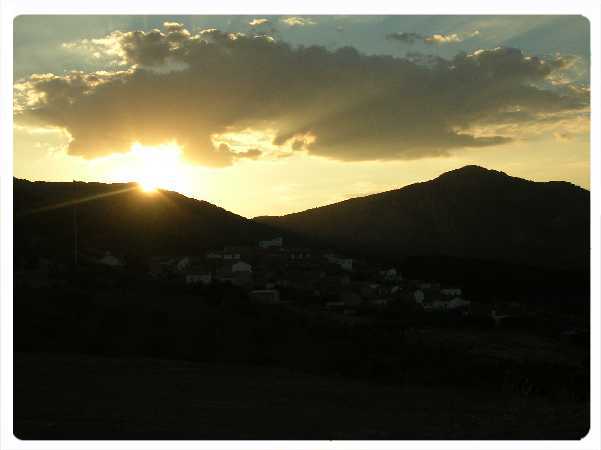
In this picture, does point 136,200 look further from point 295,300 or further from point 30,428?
point 30,428

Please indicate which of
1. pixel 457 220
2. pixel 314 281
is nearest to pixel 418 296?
pixel 314 281

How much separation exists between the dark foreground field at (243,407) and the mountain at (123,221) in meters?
30.1

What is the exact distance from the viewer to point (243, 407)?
8812 millimetres

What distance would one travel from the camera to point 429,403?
977 centimetres

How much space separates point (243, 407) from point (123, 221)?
5422 cm

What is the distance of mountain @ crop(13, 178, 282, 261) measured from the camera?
47531 millimetres

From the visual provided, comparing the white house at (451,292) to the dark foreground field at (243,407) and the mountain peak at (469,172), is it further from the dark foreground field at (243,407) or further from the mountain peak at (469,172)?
the mountain peak at (469,172)

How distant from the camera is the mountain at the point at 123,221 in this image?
47.5 meters

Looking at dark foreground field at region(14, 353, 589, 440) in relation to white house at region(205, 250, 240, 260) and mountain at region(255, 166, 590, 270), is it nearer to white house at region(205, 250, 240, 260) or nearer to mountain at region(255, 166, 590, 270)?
white house at region(205, 250, 240, 260)

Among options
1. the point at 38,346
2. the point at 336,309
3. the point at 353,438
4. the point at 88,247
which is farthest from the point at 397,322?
the point at 88,247

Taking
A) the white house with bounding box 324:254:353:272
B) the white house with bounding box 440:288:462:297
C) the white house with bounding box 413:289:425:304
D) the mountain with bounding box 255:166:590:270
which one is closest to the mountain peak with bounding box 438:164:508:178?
the mountain with bounding box 255:166:590:270

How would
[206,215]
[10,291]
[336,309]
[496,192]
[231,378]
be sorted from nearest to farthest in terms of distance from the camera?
[10,291], [231,378], [336,309], [206,215], [496,192]

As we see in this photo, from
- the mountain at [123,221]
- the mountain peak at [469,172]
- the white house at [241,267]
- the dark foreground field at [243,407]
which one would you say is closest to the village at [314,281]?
the white house at [241,267]

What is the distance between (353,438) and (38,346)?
6950 millimetres
